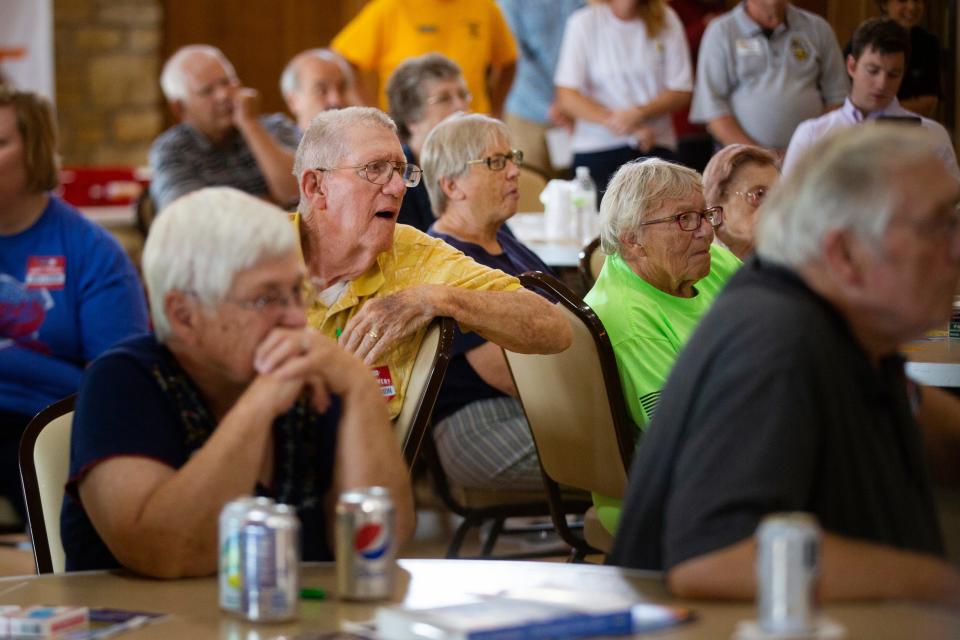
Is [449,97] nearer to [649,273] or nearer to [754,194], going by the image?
[754,194]

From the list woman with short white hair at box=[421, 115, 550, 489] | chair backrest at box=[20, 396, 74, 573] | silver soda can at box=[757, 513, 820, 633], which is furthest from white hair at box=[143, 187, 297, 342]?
woman with short white hair at box=[421, 115, 550, 489]

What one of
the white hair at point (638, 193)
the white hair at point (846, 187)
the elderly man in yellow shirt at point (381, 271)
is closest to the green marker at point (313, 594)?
the white hair at point (846, 187)

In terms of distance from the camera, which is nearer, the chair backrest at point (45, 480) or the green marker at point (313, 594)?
the green marker at point (313, 594)

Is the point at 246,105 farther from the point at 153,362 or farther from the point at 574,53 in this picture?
the point at 153,362

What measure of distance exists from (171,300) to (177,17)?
8358mm

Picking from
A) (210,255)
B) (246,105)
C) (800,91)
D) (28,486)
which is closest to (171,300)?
(210,255)

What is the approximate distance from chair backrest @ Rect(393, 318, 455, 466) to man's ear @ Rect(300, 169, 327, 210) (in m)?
0.52

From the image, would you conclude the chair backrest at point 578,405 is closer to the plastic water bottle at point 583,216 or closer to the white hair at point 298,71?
the plastic water bottle at point 583,216

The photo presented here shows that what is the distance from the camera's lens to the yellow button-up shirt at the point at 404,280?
270 cm

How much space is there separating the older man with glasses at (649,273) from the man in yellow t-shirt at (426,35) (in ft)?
10.9

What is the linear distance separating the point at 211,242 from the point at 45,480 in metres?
0.65

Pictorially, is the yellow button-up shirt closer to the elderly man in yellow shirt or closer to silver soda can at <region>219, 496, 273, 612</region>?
the elderly man in yellow shirt

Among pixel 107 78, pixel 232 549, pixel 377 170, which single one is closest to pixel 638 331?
pixel 377 170

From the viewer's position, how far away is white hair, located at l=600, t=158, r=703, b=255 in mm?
3002
